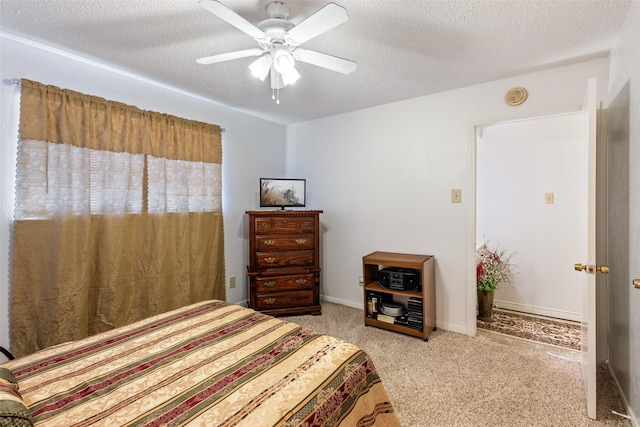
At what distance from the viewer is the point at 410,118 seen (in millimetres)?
3002

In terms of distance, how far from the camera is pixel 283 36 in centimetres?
157

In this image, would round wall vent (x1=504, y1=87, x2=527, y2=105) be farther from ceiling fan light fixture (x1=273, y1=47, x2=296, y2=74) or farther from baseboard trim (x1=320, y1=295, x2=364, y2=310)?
baseboard trim (x1=320, y1=295, x2=364, y2=310)

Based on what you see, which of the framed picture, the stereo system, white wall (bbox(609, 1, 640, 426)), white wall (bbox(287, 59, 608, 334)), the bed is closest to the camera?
the bed

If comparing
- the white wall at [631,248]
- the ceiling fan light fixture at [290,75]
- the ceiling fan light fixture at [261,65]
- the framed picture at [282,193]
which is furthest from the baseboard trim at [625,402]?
the framed picture at [282,193]

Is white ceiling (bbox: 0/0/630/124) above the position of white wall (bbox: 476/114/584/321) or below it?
above

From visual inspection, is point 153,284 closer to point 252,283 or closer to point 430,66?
point 252,283

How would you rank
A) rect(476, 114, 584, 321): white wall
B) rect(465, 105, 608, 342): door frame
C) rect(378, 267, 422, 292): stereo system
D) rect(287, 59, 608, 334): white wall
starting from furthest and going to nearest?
1. rect(476, 114, 584, 321): white wall
2. rect(378, 267, 422, 292): stereo system
3. rect(287, 59, 608, 334): white wall
4. rect(465, 105, 608, 342): door frame

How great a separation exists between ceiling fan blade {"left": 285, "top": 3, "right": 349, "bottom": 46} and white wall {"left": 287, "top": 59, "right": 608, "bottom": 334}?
1.81m

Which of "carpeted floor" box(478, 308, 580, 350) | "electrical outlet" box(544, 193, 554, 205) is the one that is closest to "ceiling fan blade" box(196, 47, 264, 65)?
"carpeted floor" box(478, 308, 580, 350)

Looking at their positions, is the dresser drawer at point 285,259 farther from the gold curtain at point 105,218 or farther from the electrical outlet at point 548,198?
the electrical outlet at point 548,198

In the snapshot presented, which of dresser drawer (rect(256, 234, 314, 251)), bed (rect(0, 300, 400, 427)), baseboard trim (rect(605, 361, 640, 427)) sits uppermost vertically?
dresser drawer (rect(256, 234, 314, 251))

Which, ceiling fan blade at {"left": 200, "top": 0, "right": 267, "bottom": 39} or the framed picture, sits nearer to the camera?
ceiling fan blade at {"left": 200, "top": 0, "right": 267, "bottom": 39}

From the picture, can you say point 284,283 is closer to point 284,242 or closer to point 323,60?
point 284,242

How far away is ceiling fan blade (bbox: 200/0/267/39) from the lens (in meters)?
1.23
